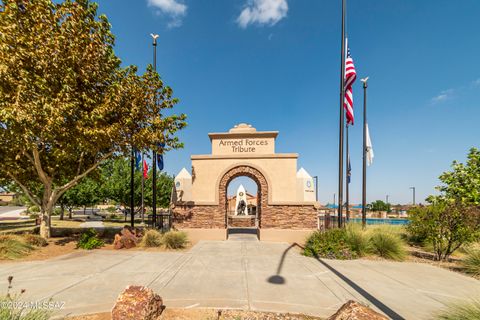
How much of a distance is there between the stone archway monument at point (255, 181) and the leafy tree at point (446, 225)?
5.24m

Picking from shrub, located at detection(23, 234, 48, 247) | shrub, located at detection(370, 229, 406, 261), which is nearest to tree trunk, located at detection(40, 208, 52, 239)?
shrub, located at detection(23, 234, 48, 247)

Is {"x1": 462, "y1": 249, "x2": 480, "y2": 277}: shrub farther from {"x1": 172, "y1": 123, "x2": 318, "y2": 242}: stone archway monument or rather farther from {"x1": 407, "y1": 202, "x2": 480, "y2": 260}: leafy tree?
{"x1": 172, "y1": 123, "x2": 318, "y2": 242}: stone archway monument

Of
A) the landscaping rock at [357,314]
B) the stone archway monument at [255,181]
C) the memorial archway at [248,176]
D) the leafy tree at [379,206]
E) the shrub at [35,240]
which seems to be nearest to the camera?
the landscaping rock at [357,314]

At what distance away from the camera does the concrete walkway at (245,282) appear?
5.23 m

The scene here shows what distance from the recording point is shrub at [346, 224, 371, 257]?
9.91 meters

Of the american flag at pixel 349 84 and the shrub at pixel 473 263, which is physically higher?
the american flag at pixel 349 84

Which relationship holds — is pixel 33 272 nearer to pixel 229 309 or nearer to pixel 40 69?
pixel 229 309

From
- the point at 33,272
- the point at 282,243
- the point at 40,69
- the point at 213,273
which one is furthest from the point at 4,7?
the point at 282,243

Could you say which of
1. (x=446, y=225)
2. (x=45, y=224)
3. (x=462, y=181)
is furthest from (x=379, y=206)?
(x=45, y=224)

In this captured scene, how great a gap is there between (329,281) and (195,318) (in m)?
4.51

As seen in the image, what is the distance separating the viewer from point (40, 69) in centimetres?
935

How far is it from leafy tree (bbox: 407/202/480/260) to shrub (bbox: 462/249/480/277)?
2.78 feet

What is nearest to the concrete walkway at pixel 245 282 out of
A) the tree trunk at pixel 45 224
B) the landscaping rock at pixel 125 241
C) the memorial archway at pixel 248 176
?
the landscaping rock at pixel 125 241

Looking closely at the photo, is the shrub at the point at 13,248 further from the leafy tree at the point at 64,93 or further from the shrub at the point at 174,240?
the shrub at the point at 174,240
